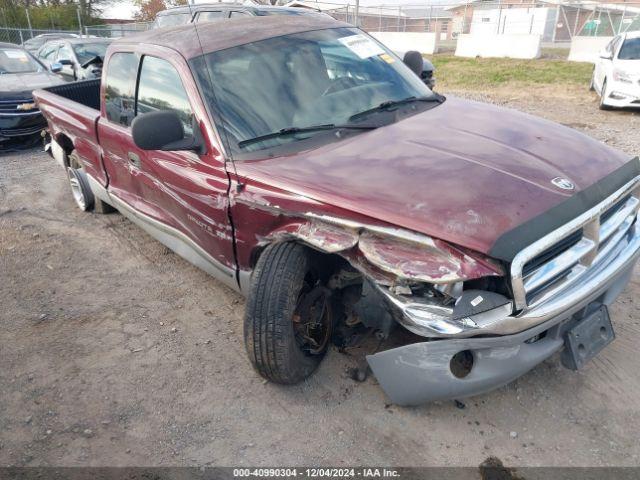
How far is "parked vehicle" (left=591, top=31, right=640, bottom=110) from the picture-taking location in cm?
927

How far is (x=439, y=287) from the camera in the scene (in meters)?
2.22

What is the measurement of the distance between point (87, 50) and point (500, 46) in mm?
15062

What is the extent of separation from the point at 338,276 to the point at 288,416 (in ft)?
2.58

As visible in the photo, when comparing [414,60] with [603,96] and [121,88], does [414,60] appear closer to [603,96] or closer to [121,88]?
[121,88]

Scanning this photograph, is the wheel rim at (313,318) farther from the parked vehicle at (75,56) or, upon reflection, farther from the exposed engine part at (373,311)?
the parked vehicle at (75,56)

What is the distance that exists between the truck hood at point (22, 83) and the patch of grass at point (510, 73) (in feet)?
32.8

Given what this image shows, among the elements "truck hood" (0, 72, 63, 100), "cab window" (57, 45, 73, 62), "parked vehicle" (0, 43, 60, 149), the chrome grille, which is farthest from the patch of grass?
the chrome grille

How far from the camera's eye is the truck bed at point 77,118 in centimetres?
457

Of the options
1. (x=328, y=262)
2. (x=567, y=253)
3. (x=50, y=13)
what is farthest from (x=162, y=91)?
(x=50, y=13)

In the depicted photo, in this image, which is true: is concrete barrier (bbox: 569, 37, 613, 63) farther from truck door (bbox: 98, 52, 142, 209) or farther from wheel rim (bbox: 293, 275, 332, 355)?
wheel rim (bbox: 293, 275, 332, 355)

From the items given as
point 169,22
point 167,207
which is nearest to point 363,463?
point 167,207

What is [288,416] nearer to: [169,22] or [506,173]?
[506,173]

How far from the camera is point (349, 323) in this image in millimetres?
2979

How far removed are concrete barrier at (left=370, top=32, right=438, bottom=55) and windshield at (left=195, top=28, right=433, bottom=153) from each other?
64.5ft
